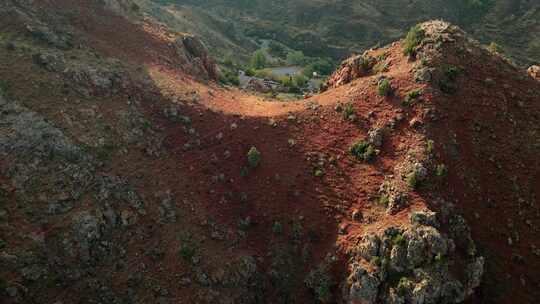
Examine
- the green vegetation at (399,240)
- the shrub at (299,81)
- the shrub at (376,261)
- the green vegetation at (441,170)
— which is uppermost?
the green vegetation at (441,170)

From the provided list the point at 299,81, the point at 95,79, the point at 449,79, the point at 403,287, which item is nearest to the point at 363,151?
the point at 449,79

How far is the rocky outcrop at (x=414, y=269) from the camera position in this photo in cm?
3509

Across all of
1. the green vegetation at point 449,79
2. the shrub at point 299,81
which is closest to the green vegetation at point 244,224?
the green vegetation at point 449,79

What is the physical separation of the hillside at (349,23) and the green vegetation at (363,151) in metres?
101

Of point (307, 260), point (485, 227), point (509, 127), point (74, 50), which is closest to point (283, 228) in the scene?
point (307, 260)

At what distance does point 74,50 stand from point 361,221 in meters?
35.4

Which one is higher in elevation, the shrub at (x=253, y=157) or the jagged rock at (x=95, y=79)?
the shrub at (x=253, y=157)

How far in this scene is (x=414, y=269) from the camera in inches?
1405

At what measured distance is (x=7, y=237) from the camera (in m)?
34.8

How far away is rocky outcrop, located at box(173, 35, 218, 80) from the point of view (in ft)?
203

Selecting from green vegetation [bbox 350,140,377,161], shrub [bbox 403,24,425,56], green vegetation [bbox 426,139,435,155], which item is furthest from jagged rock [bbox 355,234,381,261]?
shrub [bbox 403,24,425,56]

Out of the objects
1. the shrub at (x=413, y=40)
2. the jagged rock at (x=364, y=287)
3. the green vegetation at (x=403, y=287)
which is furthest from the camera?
the shrub at (x=413, y=40)

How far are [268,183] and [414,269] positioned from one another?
15219mm

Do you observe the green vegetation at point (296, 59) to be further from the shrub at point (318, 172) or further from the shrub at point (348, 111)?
the shrub at point (318, 172)
